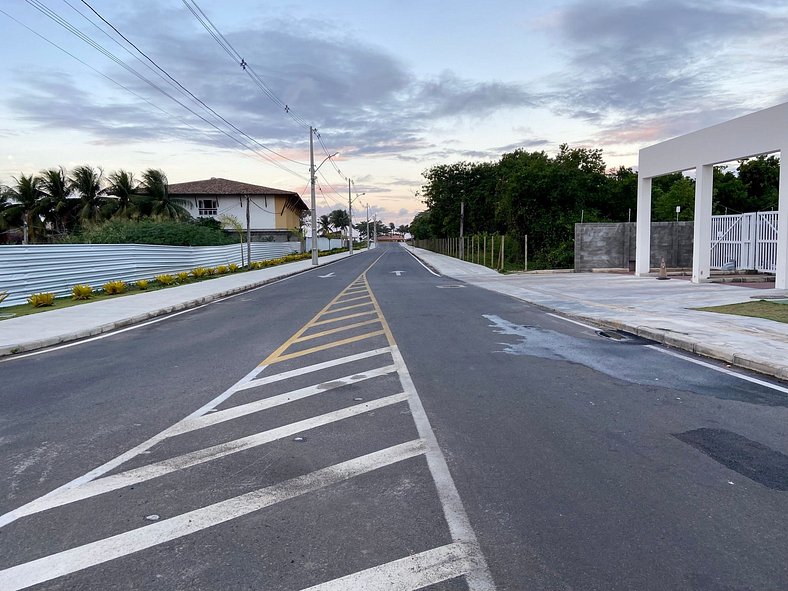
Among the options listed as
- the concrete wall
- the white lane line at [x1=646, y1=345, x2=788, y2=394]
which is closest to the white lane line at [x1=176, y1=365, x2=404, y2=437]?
the white lane line at [x1=646, y1=345, x2=788, y2=394]

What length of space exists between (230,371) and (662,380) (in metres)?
5.83

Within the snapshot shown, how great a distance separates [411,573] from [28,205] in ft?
189

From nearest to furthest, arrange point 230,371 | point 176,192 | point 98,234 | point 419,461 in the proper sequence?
1. point 419,461
2. point 230,371
3. point 98,234
4. point 176,192

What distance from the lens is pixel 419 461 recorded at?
4746 mm

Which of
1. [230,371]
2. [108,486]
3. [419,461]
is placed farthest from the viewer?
[230,371]

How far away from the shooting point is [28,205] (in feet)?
165

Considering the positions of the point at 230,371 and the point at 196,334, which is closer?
the point at 230,371

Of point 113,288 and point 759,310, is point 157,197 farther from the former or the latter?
point 759,310

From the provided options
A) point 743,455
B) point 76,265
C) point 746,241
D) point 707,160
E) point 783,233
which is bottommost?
point 743,455

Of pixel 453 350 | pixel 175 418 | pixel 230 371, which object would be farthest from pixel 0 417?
pixel 453 350

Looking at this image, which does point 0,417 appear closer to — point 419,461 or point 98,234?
point 419,461

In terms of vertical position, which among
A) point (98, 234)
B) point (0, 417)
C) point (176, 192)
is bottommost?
point (0, 417)

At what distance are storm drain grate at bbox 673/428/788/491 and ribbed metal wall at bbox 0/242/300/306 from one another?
17.6 metres

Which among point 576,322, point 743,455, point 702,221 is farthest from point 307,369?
point 702,221
